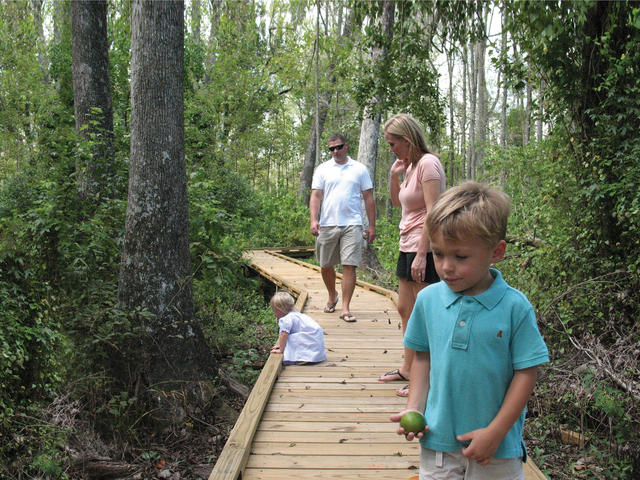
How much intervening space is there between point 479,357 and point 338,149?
15.4ft

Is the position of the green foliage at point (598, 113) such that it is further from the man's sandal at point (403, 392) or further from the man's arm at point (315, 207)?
the man's arm at point (315, 207)

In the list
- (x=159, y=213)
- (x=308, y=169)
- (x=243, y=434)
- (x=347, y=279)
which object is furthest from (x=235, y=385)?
(x=308, y=169)

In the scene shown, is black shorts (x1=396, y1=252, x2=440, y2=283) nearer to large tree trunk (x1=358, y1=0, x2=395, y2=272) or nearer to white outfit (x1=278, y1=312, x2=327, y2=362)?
white outfit (x1=278, y1=312, x2=327, y2=362)

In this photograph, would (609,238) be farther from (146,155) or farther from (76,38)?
(76,38)

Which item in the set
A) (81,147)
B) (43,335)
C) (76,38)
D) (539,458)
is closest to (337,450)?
(539,458)

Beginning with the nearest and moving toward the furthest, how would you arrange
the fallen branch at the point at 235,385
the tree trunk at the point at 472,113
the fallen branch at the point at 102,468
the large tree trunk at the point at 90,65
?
the fallen branch at the point at 102,468 → the fallen branch at the point at 235,385 → the large tree trunk at the point at 90,65 → the tree trunk at the point at 472,113

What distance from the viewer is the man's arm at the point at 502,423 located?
170 cm

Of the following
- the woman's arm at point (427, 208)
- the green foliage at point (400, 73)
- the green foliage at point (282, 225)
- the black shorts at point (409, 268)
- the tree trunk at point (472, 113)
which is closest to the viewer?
the woman's arm at point (427, 208)

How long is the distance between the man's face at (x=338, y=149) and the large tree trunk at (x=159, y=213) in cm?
167

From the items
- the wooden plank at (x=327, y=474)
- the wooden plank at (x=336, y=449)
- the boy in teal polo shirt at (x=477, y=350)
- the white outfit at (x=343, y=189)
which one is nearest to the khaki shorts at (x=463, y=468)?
the boy in teal polo shirt at (x=477, y=350)

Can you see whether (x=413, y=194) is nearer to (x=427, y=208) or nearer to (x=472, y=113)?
(x=427, y=208)

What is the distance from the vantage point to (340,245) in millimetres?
6445

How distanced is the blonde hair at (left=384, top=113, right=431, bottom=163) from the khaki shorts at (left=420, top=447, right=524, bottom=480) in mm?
2623

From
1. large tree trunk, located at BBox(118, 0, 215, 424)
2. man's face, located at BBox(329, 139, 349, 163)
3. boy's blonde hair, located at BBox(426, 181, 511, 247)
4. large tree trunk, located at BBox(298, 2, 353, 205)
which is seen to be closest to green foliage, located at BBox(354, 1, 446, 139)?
man's face, located at BBox(329, 139, 349, 163)
